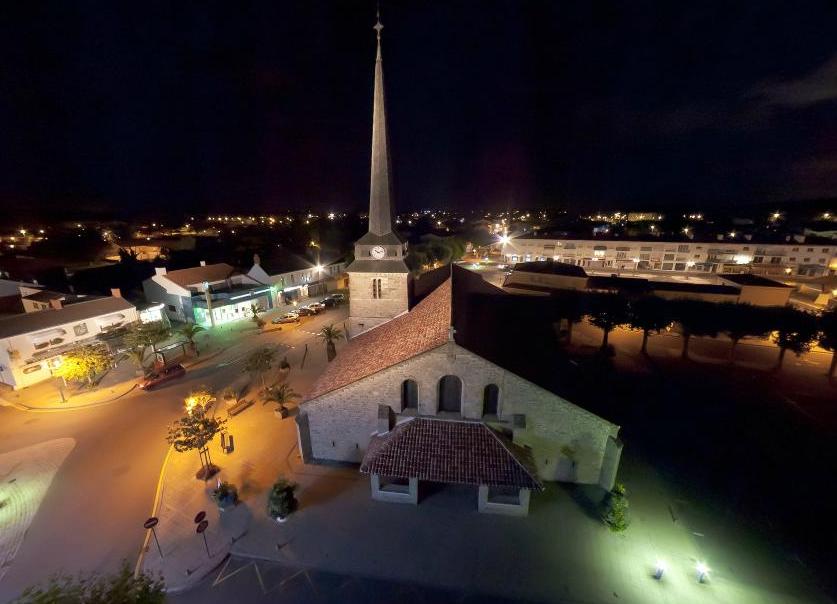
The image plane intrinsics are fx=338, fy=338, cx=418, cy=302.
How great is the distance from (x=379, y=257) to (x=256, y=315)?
30224 mm

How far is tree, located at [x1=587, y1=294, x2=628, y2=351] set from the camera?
37438 millimetres

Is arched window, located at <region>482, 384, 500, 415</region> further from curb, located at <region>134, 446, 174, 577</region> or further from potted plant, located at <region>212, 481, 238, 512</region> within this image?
curb, located at <region>134, 446, 174, 577</region>

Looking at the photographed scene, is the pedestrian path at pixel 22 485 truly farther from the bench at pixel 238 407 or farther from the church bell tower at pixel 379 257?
the church bell tower at pixel 379 257

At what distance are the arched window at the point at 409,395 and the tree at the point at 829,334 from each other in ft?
130

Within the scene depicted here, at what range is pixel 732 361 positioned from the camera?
35.3m

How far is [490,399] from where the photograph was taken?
18.4 meters

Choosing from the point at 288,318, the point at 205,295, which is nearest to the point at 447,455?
the point at 288,318

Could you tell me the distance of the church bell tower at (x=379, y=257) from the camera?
24.3m

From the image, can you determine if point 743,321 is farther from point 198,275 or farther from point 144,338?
point 198,275

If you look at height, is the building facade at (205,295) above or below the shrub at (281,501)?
above

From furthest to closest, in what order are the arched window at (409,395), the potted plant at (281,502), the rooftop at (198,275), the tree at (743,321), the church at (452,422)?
1. the rooftop at (198,275)
2. the tree at (743,321)
3. the arched window at (409,395)
4. the potted plant at (281,502)
5. the church at (452,422)

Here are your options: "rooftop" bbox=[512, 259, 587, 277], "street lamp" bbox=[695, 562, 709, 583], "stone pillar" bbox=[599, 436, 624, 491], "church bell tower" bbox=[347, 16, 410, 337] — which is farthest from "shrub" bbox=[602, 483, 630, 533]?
"rooftop" bbox=[512, 259, 587, 277]

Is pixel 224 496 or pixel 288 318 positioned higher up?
pixel 224 496

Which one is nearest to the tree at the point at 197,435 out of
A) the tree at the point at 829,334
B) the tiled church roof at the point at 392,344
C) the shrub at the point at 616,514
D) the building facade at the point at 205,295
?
the tiled church roof at the point at 392,344
